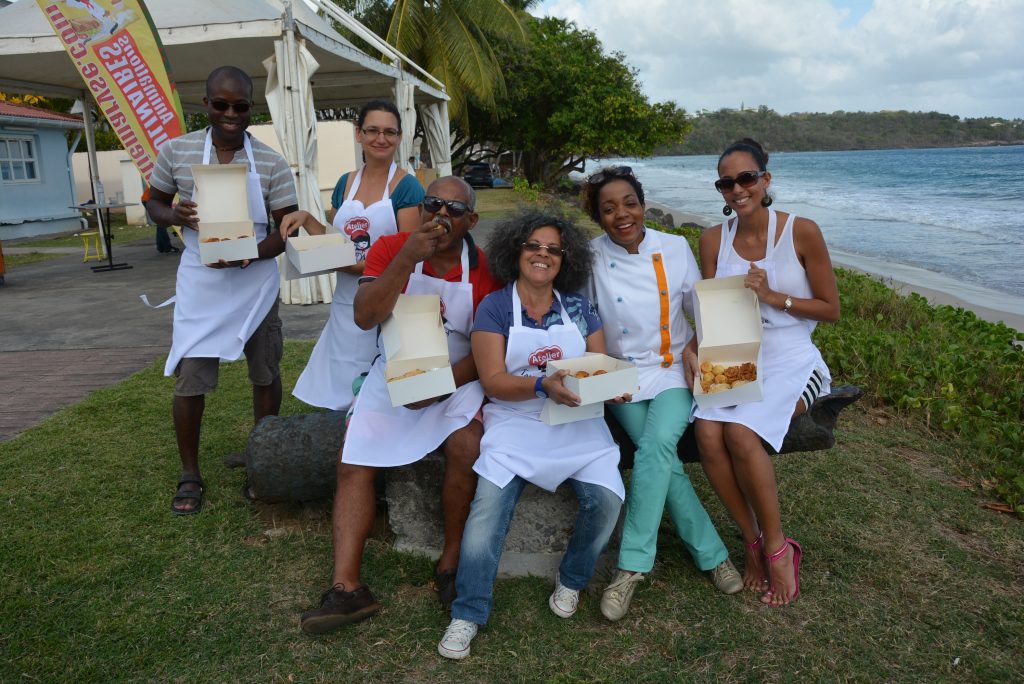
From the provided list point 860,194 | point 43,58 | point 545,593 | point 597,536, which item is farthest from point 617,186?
point 860,194

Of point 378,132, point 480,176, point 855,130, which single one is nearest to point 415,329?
point 378,132

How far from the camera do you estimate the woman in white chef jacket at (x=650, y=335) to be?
3127 mm

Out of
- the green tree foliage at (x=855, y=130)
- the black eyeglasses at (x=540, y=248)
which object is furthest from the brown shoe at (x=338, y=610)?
the green tree foliage at (x=855, y=130)

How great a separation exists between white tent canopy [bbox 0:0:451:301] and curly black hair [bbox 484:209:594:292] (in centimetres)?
597

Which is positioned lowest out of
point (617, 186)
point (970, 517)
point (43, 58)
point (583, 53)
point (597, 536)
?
point (970, 517)

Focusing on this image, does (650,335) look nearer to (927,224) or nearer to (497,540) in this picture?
(497,540)

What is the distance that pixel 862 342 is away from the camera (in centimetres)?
638

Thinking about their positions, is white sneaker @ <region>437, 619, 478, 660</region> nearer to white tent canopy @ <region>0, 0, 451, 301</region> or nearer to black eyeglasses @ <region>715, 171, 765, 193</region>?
black eyeglasses @ <region>715, 171, 765, 193</region>

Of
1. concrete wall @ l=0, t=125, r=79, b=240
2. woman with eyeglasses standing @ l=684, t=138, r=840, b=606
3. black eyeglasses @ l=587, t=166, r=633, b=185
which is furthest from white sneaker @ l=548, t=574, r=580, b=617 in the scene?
concrete wall @ l=0, t=125, r=79, b=240

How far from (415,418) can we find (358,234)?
3.97ft

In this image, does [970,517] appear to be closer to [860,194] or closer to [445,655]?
[445,655]

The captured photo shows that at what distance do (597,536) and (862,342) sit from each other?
432 centimetres

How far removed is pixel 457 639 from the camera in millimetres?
2740

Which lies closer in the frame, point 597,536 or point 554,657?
point 554,657
